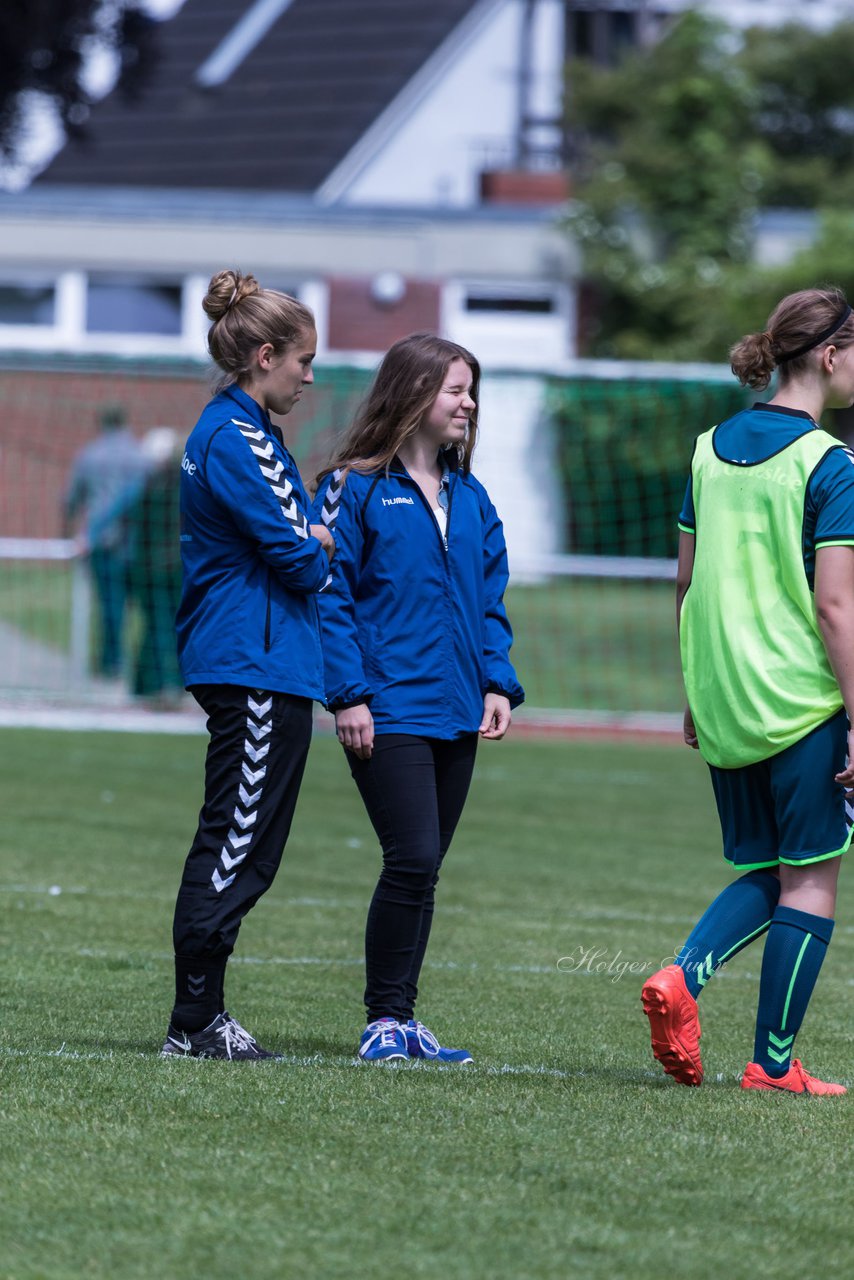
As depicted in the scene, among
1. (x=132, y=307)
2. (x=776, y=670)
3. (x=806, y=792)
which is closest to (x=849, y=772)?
(x=806, y=792)

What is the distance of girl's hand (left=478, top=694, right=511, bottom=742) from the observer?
505cm

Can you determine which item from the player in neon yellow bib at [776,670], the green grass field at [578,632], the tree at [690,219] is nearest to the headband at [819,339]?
the player in neon yellow bib at [776,670]

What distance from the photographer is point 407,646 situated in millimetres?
4961

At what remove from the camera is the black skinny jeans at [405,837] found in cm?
492

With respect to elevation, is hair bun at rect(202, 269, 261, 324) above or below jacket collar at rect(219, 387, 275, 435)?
above

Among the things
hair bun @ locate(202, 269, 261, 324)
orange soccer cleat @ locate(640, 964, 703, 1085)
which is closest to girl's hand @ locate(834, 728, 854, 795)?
orange soccer cleat @ locate(640, 964, 703, 1085)

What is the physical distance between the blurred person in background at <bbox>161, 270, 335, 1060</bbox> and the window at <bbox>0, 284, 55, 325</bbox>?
71.4 feet

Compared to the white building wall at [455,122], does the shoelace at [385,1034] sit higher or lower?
lower

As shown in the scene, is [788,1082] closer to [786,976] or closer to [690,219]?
[786,976]

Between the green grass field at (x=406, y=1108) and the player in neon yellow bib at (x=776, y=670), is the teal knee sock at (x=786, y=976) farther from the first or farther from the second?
the green grass field at (x=406, y=1108)

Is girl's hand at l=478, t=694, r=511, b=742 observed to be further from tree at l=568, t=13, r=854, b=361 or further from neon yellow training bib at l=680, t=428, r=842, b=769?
tree at l=568, t=13, r=854, b=361

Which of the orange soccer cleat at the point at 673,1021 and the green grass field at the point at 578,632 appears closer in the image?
the orange soccer cleat at the point at 673,1021

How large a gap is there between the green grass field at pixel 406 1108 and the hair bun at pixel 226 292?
1.79 meters

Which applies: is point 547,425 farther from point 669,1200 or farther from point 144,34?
point 669,1200
